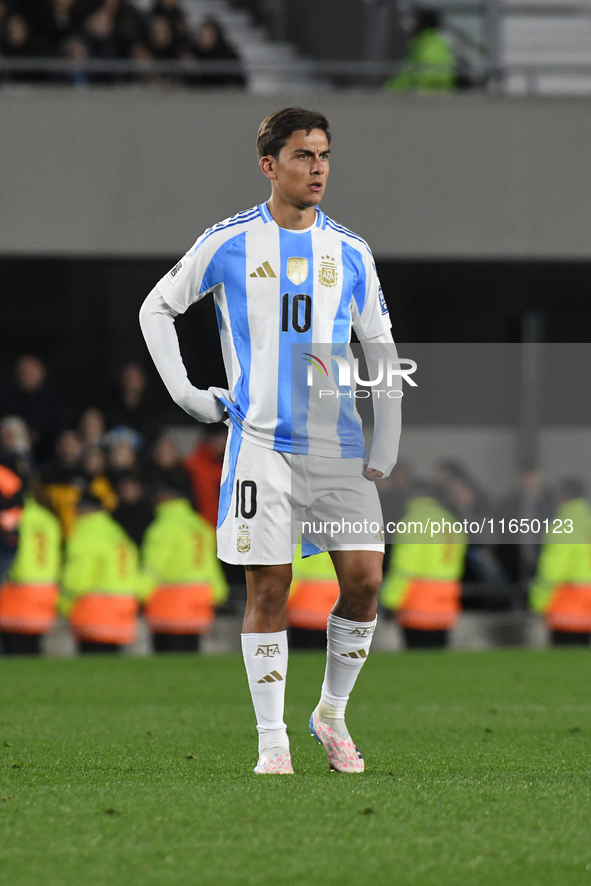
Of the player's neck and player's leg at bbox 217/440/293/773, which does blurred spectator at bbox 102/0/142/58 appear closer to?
the player's neck

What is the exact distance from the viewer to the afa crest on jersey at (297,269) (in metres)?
4.71

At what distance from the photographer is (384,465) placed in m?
4.80

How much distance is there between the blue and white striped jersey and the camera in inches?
185

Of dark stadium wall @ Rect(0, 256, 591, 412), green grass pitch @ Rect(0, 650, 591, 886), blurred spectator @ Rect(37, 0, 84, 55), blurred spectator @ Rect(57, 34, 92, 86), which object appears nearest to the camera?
green grass pitch @ Rect(0, 650, 591, 886)

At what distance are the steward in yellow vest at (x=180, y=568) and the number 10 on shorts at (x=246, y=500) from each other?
689 centimetres

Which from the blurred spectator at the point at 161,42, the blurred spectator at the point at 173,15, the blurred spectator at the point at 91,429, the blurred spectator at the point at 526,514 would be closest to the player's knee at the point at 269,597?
the blurred spectator at the point at 91,429

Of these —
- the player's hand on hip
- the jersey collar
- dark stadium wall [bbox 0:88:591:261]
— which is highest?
dark stadium wall [bbox 0:88:591:261]

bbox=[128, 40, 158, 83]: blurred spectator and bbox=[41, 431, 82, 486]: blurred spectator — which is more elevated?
bbox=[128, 40, 158, 83]: blurred spectator

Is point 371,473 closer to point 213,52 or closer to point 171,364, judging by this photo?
point 171,364

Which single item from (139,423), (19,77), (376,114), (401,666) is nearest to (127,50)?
(19,77)

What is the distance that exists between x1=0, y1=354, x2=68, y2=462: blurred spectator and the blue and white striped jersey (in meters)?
9.04

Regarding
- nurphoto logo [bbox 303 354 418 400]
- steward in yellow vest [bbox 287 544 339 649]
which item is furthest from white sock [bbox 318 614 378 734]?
steward in yellow vest [bbox 287 544 339 649]

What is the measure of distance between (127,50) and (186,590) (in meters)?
5.96

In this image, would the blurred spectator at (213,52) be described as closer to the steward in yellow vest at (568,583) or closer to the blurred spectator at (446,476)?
the blurred spectator at (446,476)
